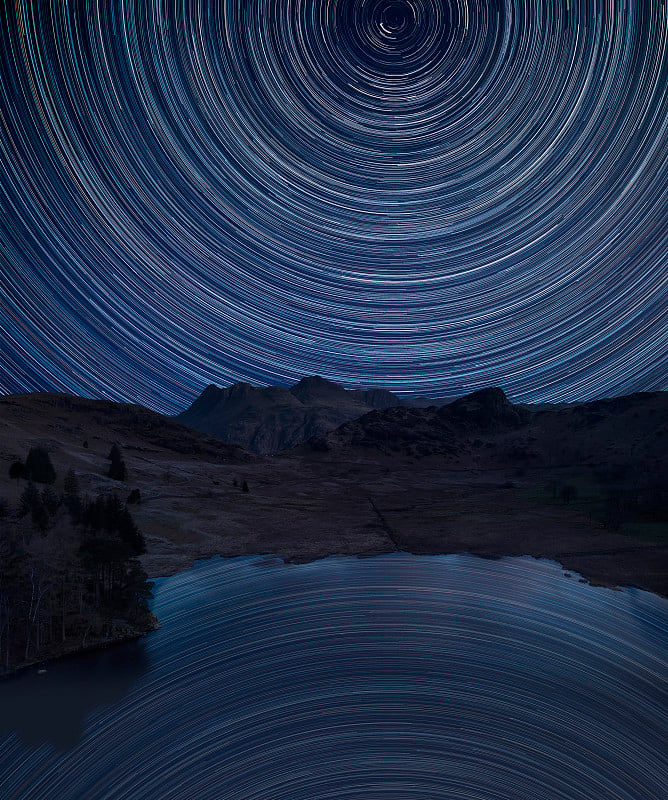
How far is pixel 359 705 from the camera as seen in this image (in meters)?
20.8

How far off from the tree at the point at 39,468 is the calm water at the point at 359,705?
30.9m

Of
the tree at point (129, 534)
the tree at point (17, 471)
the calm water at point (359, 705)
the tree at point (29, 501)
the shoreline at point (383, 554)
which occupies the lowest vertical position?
the calm water at point (359, 705)

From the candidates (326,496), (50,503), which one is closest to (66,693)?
(50,503)

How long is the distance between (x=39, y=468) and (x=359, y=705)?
49.0m

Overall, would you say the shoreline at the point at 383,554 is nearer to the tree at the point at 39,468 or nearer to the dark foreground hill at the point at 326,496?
the dark foreground hill at the point at 326,496

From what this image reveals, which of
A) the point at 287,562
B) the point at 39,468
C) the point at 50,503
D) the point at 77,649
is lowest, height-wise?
the point at 77,649

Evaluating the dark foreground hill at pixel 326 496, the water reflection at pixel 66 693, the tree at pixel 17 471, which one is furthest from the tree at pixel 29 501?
the water reflection at pixel 66 693

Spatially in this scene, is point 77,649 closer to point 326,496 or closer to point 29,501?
point 29,501

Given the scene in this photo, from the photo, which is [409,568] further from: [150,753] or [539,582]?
Result: [150,753]

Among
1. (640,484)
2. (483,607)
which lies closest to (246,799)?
(483,607)

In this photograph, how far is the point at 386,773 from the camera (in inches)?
669

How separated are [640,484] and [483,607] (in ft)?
202

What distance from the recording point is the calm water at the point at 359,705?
16.6m

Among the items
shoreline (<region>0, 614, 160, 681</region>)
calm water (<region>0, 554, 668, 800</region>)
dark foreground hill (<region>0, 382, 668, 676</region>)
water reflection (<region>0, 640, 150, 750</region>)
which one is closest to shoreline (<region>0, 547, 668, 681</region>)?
shoreline (<region>0, 614, 160, 681</region>)
